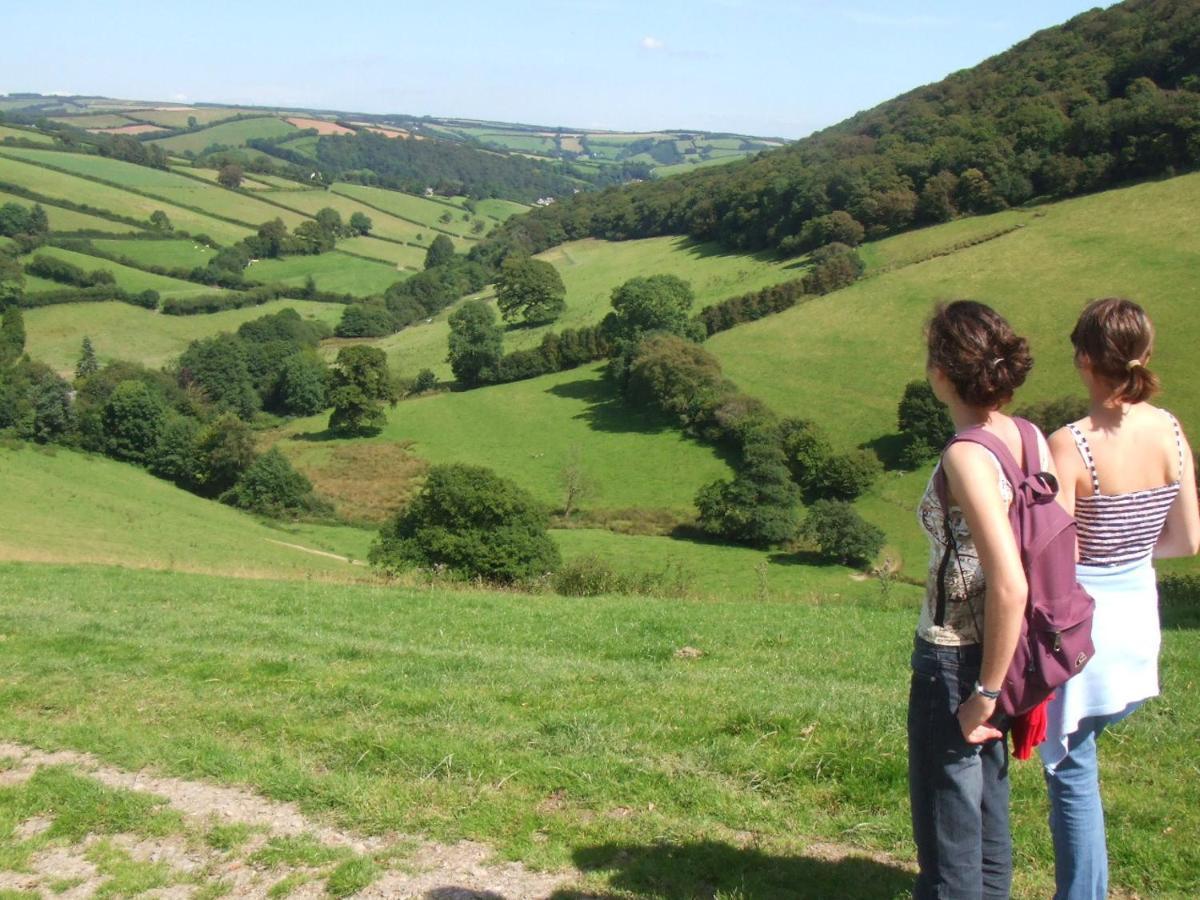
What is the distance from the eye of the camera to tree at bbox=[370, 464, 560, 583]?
31.6m

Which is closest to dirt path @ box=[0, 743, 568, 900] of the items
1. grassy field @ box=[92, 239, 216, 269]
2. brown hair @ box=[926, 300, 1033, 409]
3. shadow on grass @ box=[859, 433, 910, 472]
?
brown hair @ box=[926, 300, 1033, 409]

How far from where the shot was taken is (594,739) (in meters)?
7.12

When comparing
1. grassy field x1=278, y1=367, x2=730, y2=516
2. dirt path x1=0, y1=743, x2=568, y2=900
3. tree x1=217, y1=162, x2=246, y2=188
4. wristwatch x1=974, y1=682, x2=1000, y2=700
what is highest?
tree x1=217, y1=162, x2=246, y2=188

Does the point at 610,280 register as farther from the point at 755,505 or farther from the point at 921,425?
the point at 755,505

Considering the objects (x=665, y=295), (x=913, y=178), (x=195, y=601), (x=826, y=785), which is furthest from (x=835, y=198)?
(x=826, y=785)

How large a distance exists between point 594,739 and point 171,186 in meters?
146

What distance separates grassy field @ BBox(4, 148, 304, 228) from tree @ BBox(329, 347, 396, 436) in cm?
6597

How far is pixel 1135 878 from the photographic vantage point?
5.19 metres

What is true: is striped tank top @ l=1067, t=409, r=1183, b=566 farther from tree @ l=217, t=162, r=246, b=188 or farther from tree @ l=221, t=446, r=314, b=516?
tree @ l=217, t=162, r=246, b=188

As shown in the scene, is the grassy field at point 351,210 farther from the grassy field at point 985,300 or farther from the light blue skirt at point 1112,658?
the light blue skirt at point 1112,658

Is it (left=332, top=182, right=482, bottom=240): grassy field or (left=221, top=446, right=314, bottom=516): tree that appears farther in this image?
(left=332, top=182, right=482, bottom=240): grassy field

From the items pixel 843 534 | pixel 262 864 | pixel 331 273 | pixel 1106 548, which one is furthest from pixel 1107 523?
pixel 331 273

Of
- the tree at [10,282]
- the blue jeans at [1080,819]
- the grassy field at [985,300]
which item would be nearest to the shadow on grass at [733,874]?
the blue jeans at [1080,819]

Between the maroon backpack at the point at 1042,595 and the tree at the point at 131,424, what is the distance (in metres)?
68.7
